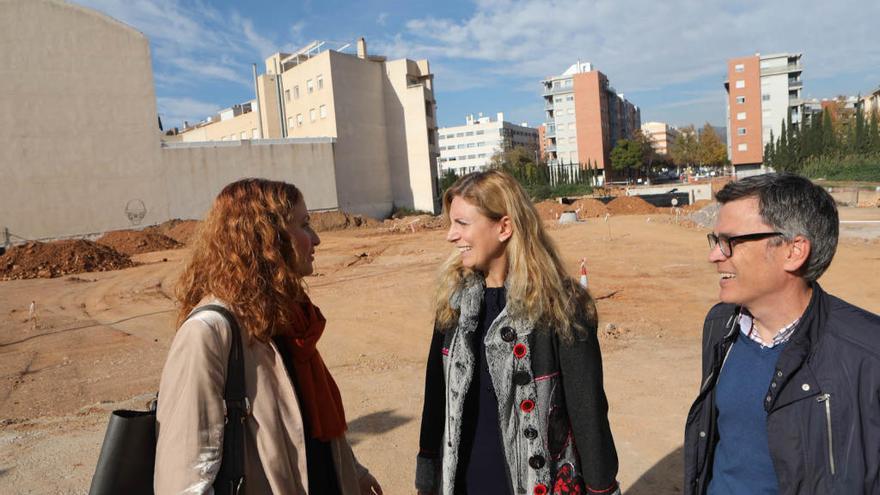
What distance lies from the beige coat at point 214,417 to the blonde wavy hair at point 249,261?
0.33ft

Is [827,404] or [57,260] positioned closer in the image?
[827,404]

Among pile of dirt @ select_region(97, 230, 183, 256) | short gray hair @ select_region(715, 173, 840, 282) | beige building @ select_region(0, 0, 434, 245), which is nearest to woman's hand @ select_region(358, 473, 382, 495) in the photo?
short gray hair @ select_region(715, 173, 840, 282)

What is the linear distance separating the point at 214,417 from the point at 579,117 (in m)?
89.1

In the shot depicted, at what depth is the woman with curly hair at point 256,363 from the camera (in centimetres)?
177

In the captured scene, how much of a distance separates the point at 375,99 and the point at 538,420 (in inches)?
1985

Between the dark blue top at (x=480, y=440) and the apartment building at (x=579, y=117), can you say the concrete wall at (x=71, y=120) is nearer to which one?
the dark blue top at (x=480, y=440)

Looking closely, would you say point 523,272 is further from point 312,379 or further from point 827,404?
point 827,404

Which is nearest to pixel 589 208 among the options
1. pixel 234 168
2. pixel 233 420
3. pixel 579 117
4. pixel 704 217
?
pixel 704 217

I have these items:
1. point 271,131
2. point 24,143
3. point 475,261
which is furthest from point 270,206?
point 271,131

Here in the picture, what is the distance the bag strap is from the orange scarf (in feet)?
0.85

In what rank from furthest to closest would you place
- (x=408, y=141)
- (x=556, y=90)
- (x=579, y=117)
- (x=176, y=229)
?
(x=556, y=90)
(x=579, y=117)
(x=408, y=141)
(x=176, y=229)

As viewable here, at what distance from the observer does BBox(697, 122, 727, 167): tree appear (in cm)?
8962

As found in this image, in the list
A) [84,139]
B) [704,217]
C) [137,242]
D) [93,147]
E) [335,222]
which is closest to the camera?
[704,217]

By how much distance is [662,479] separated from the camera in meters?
4.40
